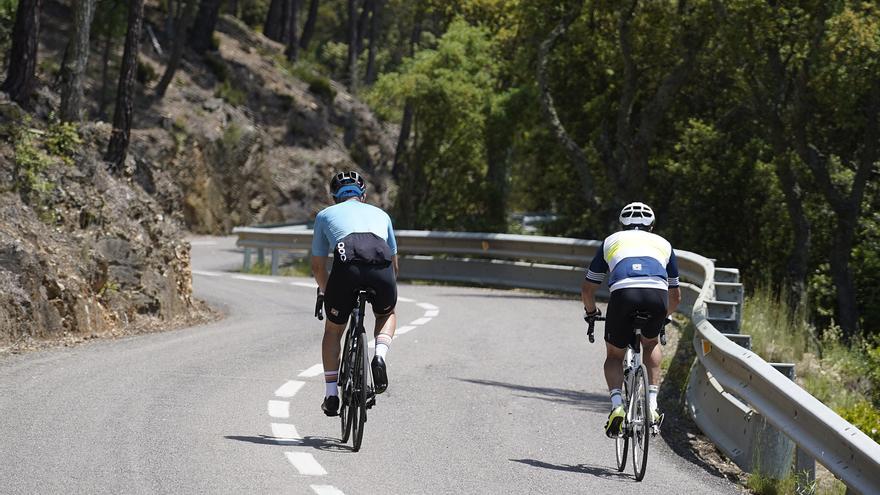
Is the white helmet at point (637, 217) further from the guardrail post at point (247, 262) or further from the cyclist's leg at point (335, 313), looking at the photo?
the guardrail post at point (247, 262)

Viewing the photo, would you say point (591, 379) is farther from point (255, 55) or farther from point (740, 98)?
point (255, 55)

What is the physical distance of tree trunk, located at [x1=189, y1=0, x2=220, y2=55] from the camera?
5238cm

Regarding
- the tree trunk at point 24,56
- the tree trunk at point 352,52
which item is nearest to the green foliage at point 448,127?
the tree trunk at point 24,56

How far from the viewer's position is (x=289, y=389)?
12.3m

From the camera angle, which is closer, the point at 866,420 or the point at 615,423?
the point at 615,423

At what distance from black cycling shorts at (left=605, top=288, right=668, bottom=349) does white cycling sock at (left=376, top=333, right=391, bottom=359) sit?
1.52 meters

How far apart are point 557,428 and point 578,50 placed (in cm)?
2304

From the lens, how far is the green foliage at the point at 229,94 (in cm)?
4941

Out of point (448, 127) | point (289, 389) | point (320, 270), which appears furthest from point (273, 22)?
point (320, 270)

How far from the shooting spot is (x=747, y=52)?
27891mm

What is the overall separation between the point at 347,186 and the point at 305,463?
2168 mm

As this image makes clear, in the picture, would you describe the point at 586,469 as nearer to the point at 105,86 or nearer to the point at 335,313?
the point at 335,313

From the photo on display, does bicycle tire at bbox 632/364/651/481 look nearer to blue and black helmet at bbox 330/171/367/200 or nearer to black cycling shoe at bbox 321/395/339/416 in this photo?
black cycling shoe at bbox 321/395/339/416

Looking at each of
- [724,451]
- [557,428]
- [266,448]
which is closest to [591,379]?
[557,428]
